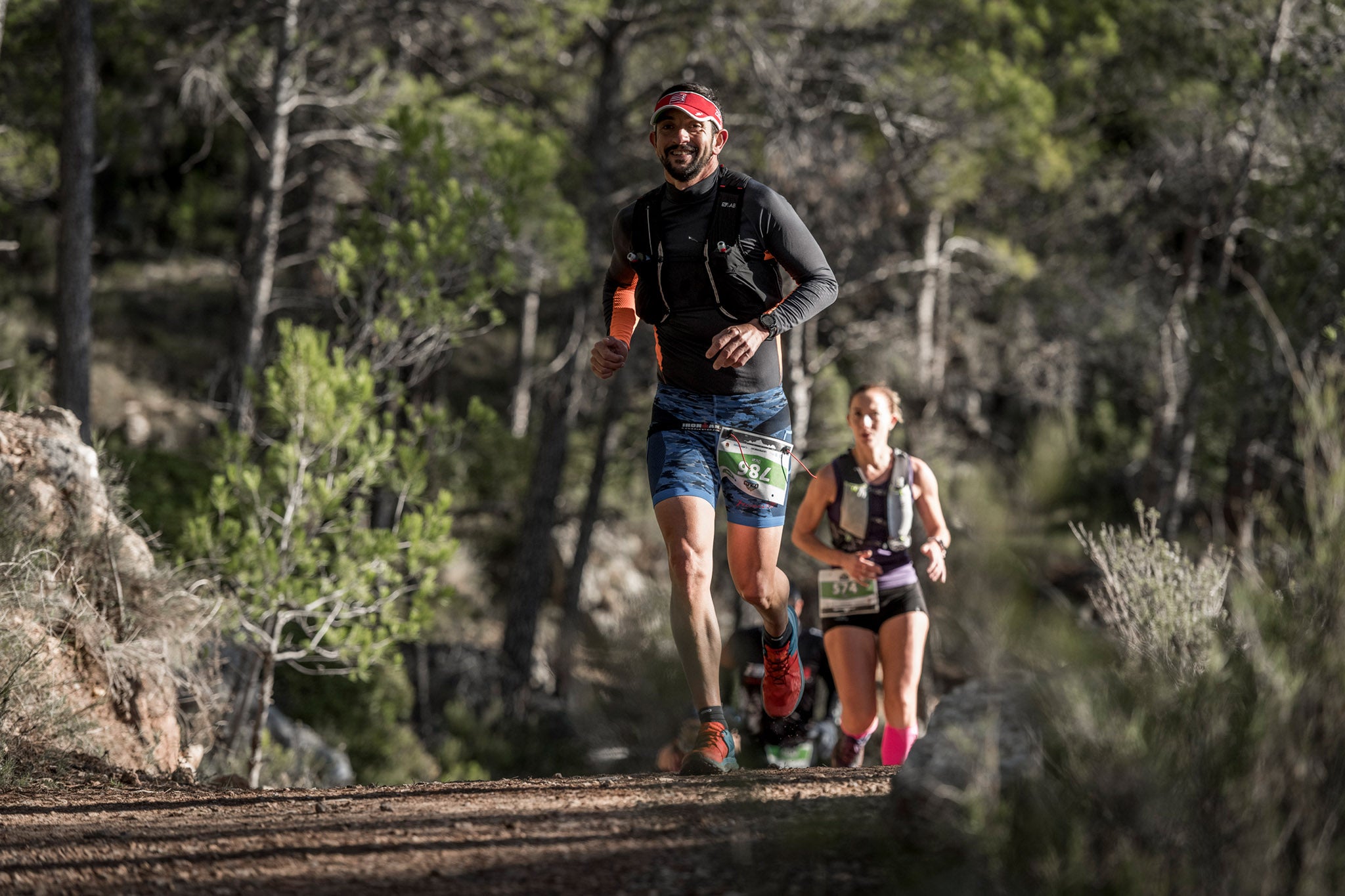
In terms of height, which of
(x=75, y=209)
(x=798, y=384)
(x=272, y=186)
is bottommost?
(x=798, y=384)

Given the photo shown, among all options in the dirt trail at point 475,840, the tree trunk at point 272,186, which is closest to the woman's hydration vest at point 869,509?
the dirt trail at point 475,840

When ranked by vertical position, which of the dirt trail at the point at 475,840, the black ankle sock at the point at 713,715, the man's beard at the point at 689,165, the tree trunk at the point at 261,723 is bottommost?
the tree trunk at the point at 261,723

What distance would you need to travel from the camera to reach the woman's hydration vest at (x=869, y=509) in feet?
16.9

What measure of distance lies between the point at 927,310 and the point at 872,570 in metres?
14.2

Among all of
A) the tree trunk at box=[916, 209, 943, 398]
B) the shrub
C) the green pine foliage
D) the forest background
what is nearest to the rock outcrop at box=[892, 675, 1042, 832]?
the forest background

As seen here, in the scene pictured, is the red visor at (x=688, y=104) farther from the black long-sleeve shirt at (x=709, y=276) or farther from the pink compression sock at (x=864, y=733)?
the pink compression sock at (x=864, y=733)

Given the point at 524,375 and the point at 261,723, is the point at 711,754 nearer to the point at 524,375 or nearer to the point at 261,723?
the point at 261,723

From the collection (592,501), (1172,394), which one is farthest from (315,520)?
(1172,394)

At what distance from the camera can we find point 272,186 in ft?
35.7

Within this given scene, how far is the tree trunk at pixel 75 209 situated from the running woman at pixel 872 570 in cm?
700

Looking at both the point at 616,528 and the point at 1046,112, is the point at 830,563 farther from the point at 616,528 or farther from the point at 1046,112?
the point at 616,528

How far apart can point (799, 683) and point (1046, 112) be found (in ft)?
45.0

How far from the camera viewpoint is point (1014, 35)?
710 inches

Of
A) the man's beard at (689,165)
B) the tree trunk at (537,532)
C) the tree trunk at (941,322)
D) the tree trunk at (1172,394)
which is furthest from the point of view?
the tree trunk at (941,322)
